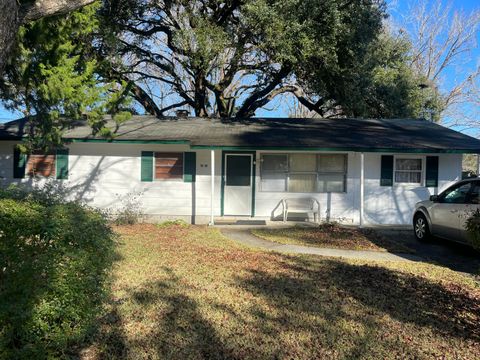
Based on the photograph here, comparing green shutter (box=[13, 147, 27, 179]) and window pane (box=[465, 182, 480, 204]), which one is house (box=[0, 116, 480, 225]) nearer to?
green shutter (box=[13, 147, 27, 179])

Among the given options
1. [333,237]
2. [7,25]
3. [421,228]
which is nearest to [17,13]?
[7,25]

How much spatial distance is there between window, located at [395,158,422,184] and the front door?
191 inches

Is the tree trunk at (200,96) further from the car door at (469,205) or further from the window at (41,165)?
the car door at (469,205)

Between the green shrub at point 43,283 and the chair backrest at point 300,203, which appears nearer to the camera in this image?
the green shrub at point 43,283

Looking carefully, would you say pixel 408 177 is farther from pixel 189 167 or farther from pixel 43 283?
pixel 43 283

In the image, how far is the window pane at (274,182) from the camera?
13516 mm

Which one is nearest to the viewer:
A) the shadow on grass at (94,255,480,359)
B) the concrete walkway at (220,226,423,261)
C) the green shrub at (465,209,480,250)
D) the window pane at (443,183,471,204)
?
the shadow on grass at (94,255,480,359)

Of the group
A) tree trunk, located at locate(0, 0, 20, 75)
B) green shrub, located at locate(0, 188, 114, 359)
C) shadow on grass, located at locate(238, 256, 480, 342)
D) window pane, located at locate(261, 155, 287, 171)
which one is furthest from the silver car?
tree trunk, located at locate(0, 0, 20, 75)

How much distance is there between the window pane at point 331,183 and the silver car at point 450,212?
3254 millimetres

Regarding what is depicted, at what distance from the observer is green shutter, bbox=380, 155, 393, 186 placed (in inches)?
521

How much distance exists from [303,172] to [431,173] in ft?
13.5

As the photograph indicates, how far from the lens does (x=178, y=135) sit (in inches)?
515

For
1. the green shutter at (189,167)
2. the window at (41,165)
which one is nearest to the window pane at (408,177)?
the green shutter at (189,167)

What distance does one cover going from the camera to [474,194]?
8.48 metres
